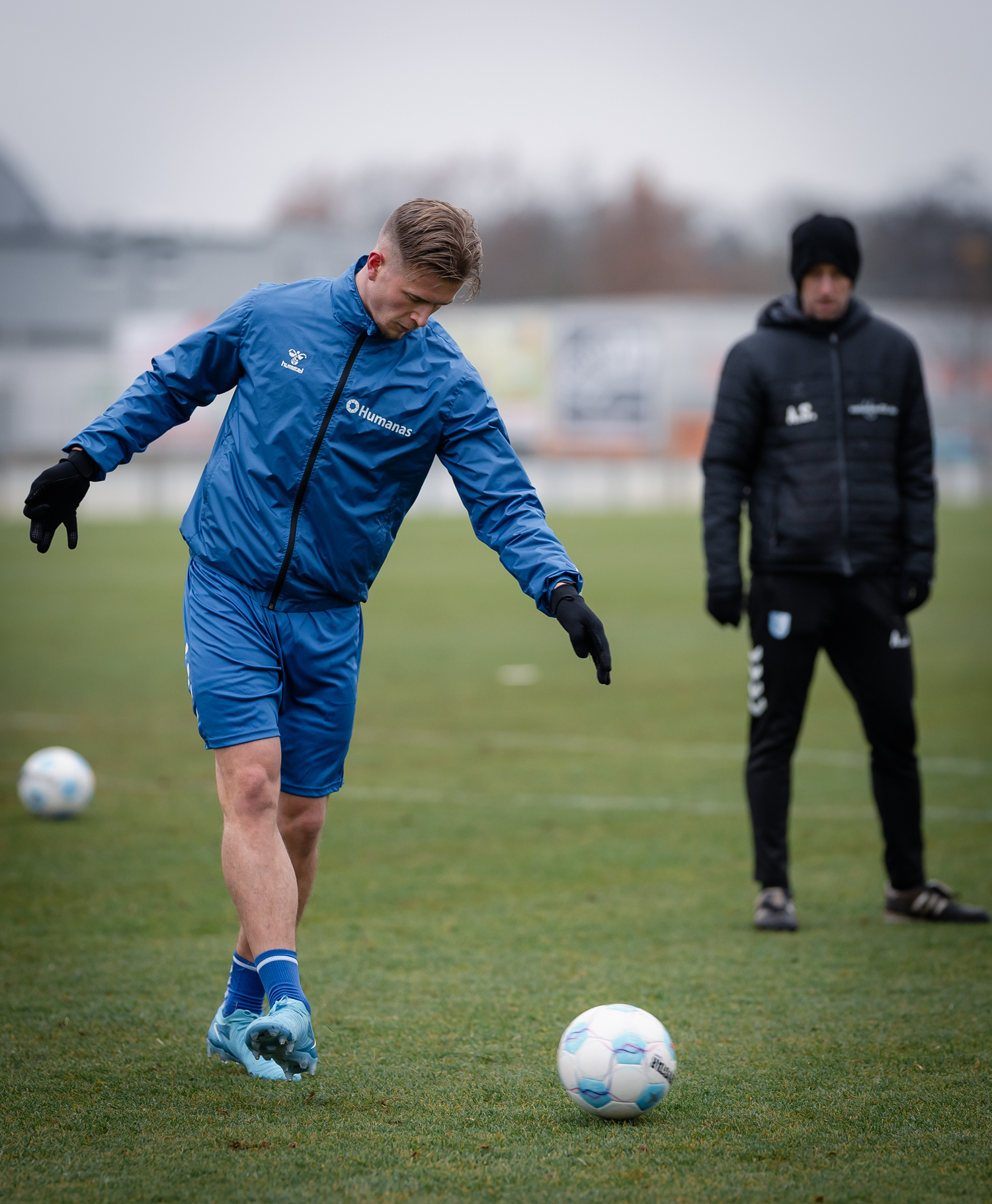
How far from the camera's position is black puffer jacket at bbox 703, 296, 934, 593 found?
519 cm

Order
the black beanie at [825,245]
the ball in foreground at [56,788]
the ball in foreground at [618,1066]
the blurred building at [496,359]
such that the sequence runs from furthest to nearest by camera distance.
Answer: the blurred building at [496,359] → the ball in foreground at [56,788] → the black beanie at [825,245] → the ball in foreground at [618,1066]

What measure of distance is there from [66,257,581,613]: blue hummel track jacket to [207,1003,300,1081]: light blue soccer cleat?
1038 mm

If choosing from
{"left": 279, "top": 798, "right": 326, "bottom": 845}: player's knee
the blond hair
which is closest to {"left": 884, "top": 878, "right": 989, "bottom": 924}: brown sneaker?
{"left": 279, "top": 798, "right": 326, "bottom": 845}: player's knee

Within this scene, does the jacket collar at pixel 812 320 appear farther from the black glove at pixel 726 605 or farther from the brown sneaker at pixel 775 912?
the brown sneaker at pixel 775 912

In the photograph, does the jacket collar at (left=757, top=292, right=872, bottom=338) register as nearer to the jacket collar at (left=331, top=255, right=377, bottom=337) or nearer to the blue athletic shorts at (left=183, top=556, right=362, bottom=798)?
the jacket collar at (left=331, top=255, right=377, bottom=337)

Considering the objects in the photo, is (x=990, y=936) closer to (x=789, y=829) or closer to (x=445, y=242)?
(x=789, y=829)

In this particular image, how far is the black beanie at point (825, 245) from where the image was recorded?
5133mm

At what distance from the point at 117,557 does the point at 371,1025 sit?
22071 mm

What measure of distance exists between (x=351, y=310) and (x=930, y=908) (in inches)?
123

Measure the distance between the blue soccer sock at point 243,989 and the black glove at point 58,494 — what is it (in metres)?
1.15

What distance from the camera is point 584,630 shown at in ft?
11.4

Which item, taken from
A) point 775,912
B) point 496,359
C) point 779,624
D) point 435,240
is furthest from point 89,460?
point 496,359

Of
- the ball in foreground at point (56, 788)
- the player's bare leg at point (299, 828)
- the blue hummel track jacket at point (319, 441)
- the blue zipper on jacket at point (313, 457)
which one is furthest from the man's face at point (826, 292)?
the ball in foreground at point (56, 788)

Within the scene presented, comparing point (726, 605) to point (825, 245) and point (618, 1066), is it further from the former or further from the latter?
point (618, 1066)
